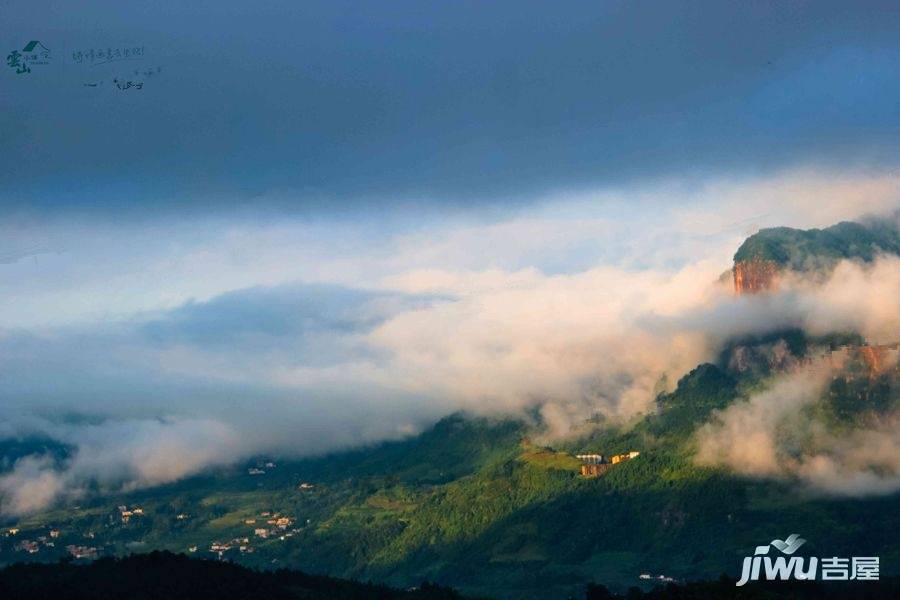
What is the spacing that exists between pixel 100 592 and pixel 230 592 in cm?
1837

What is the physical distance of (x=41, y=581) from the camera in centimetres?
19950

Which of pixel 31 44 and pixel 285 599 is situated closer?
pixel 31 44

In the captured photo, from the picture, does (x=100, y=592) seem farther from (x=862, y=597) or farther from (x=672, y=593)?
(x=862, y=597)

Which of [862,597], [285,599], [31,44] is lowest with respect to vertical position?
[862,597]

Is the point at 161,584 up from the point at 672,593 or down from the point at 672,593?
up

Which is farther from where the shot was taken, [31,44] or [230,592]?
[230,592]

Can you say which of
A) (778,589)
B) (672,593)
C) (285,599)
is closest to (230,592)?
(285,599)

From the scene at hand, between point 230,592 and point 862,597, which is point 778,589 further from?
point 230,592

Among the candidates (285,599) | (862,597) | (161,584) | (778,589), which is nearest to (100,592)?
(161,584)

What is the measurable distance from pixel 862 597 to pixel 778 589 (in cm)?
1365

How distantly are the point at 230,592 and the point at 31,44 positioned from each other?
284 ft

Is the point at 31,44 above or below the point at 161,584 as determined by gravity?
above

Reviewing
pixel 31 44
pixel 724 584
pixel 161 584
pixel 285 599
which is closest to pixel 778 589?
pixel 724 584

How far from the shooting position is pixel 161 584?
7761 inches
